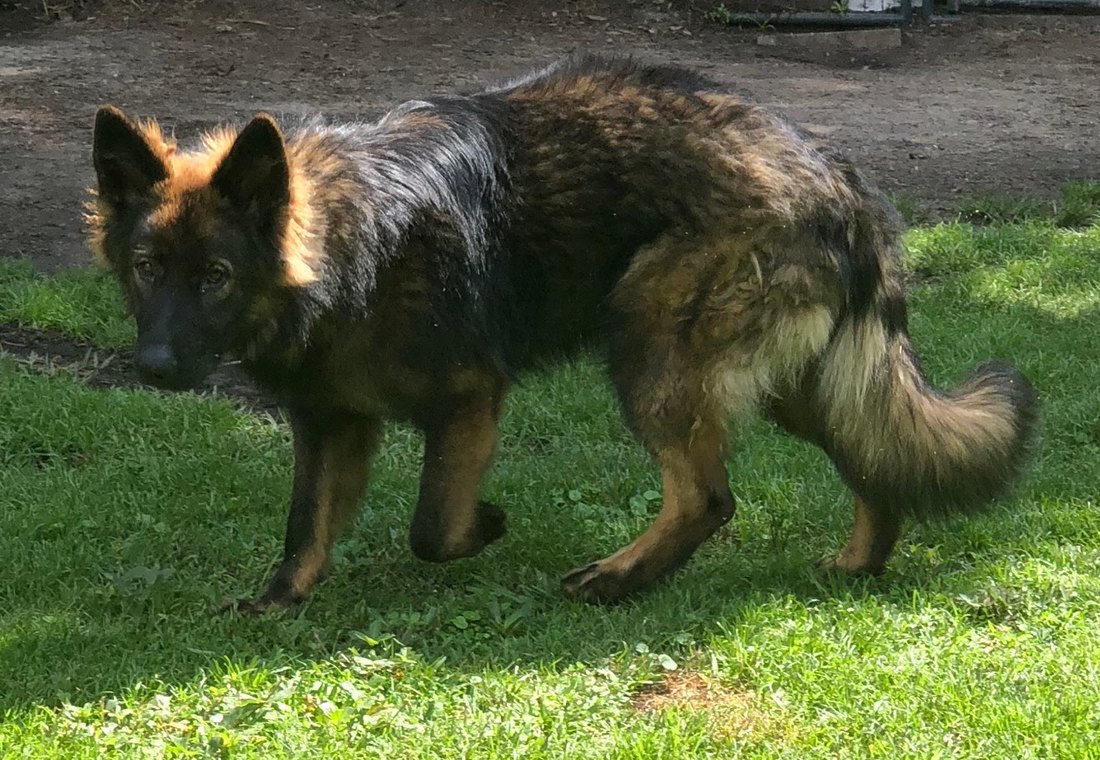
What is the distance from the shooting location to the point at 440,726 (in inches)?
150

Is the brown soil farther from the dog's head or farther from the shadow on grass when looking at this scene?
the dog's head

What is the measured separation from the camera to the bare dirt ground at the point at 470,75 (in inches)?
382

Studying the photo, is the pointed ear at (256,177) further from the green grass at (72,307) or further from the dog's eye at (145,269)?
the green grass at (72,307)

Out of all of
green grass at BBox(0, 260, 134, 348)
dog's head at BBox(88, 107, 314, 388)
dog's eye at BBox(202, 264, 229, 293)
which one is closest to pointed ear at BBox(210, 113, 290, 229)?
dog's head at BBox(88, 107, 314, 388)

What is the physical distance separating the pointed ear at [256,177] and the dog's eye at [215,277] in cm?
19

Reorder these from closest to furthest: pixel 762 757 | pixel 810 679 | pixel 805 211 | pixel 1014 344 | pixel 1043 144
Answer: pixel 762 757 → pixel 810 679 → pixel 805 211 → pixel 1014 344 → pixel 1043 144

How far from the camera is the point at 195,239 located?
4.17m

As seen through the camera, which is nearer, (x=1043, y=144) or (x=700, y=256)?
(x=700, y=256)

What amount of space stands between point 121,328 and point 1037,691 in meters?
5.09

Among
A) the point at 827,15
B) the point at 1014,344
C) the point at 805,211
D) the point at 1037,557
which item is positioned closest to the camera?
the point at 805,211

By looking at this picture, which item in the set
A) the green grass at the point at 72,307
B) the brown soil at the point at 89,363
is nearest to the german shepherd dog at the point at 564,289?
the brown soil at the point at 89,363

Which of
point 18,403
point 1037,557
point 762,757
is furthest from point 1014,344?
point 18,403

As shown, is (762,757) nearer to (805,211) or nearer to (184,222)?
(805,211)

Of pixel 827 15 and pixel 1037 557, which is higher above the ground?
pixel 827 15
